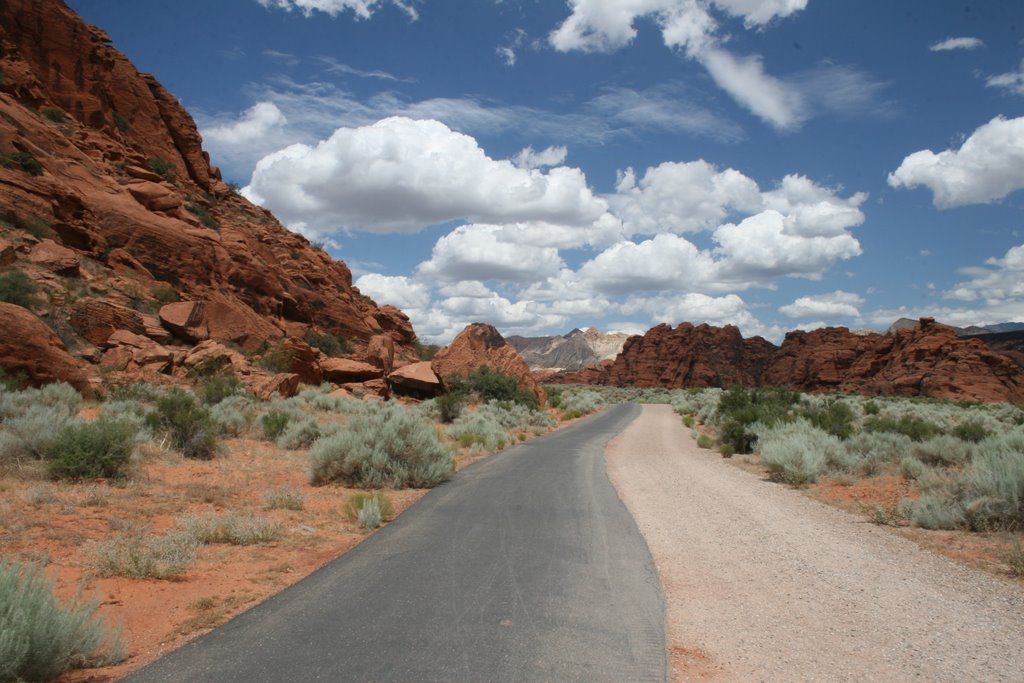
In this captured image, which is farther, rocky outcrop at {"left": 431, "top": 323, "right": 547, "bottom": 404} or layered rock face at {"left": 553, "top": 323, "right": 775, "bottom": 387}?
layered rock face at {"left": 553, "top": 323, "right": 775, "bottom": 387}

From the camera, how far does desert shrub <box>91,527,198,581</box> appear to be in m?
6.19

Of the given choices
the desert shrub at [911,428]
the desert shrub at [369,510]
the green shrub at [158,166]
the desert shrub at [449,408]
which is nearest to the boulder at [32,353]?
the desert shrub at [369,510]

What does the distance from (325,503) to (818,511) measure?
842cm

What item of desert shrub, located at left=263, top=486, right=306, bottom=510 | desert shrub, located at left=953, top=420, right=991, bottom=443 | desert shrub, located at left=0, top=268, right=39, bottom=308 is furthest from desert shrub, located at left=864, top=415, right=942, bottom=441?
desert shrub, located at left=0, top=268, right=39, bottom=308

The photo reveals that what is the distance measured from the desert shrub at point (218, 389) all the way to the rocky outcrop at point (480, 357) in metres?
14.2

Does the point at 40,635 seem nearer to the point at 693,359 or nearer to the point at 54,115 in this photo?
the point at 54,115

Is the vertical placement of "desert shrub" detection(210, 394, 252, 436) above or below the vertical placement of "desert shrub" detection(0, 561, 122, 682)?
above

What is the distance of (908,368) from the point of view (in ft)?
277

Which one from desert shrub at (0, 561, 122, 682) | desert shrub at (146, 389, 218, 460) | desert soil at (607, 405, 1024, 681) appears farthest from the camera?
desert shrub at (146, 389, 218, 460)

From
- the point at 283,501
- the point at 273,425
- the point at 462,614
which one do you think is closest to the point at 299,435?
the point at 273,425

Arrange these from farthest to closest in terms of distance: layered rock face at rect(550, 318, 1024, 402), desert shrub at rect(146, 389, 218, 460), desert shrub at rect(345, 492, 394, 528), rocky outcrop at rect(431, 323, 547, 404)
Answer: layered rock face at rect(550, 318, 1024, 402) → rocky outcrop at rect(431, 323, 547, 404) → desert shrub at rect(146, 389, 218, 460) → desert shrub at rect(345, 492, 394, 528)

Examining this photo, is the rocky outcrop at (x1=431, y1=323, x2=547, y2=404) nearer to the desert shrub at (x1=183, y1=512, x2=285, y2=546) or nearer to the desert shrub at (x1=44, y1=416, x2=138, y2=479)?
the desert shrub at (x1=44, y1=416, x2=138, y2=479)

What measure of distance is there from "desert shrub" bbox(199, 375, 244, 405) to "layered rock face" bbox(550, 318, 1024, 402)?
3106 inches

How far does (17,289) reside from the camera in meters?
20.3
